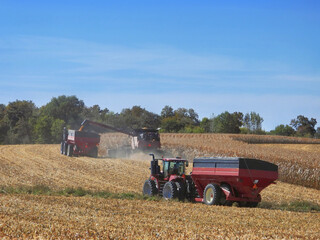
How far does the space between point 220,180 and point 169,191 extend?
214 cm

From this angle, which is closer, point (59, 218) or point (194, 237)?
point (194, 237)

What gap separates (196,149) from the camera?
4091cm

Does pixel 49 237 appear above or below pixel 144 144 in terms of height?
below

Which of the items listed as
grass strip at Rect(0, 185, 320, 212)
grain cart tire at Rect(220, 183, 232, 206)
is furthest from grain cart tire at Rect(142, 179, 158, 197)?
grain cart tire at Rect(220, 183, 232, 206)

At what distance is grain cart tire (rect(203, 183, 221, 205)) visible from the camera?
1725cm

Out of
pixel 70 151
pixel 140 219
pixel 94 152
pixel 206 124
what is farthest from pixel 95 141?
pixel 206 124

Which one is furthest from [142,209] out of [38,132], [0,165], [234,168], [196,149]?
[38,132]

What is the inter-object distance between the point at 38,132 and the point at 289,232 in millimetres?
74191

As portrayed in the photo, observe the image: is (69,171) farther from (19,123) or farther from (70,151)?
(19,123)

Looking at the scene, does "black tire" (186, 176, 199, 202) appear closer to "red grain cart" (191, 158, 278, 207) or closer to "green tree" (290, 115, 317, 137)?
"red grain cart" (191, 158, 278, 207)

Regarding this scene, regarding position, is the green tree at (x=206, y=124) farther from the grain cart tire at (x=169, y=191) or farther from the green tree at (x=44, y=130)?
the grain cart tire at (x=169, y=191)

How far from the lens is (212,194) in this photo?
17.6 metres

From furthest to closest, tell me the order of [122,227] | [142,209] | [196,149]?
[196,149]
[142,209]
[122,227]

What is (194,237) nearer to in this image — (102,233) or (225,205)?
(102,233)
